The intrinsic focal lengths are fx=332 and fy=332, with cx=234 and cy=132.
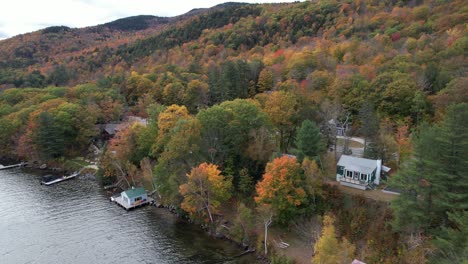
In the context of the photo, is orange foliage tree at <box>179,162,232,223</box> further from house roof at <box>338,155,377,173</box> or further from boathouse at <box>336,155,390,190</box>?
house roof at <box>338,155,377,173</box>

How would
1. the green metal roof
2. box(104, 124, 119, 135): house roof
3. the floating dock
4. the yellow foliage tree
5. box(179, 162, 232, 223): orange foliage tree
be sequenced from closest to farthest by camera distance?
the yellow foliage tree → box(179, 162, 232, 223): orange foliage tree → the green metal roof → the floating dock → box(104, 124, 119, 135): house roof

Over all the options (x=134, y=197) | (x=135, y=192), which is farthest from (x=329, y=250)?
(x=135, y=192)

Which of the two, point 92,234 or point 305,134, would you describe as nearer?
point 305,134

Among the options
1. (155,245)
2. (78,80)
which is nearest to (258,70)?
(155,245)

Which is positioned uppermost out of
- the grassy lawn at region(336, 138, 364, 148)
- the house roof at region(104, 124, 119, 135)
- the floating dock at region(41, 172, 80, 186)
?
the grassy lawn at region(336, 138, 364, 148)

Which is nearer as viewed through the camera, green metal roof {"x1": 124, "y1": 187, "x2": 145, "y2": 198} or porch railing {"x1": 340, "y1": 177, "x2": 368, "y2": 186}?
porch railing {"x1": 340, "y1": 177, "x2": 368, "y2": 186}

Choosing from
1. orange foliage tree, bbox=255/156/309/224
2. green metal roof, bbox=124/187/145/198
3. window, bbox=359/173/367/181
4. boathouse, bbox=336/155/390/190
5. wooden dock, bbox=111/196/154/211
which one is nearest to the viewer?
orange foliage tree, bbox=255/156/309/224

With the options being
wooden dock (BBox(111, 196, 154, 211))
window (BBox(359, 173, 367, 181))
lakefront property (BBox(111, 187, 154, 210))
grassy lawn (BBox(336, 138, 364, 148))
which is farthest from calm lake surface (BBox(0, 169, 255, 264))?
grassy lawn (BBox(336, 138, 364, 148))

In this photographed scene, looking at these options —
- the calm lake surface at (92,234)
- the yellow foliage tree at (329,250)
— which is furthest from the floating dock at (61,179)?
the yellow foliage tree at (329,250)

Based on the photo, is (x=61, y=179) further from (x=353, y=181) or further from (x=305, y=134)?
(x=353, y=181)
